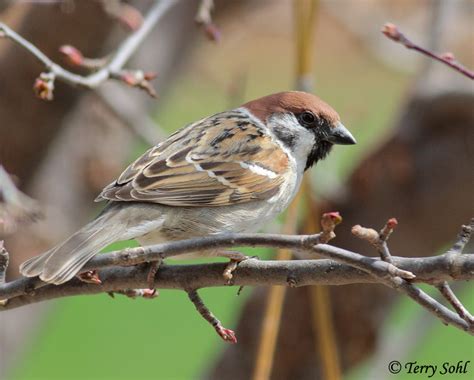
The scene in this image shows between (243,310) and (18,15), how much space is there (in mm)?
1667

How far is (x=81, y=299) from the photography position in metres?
6.12

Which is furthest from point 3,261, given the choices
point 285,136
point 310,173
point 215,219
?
point 310,173

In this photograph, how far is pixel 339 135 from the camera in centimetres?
256

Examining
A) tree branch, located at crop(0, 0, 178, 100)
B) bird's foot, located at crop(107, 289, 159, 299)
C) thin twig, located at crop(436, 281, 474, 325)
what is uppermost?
tree branch, located at crop(0, 0, 178, 100)

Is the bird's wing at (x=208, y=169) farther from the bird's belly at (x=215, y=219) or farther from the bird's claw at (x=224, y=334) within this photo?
the bird's claw at (x=224, y=334)

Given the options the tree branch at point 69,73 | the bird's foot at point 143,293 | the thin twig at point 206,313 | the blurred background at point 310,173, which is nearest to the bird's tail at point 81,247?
the bird's foot at point 143,293

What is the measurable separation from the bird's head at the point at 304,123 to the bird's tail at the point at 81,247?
0.64 metres

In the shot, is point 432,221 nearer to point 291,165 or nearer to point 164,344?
point 291,165

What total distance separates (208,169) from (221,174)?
0.15ft

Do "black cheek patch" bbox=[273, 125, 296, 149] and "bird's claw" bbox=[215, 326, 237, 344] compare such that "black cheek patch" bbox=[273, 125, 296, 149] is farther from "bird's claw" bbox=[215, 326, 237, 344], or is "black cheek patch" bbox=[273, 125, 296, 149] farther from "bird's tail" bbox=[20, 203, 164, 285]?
"bird's claw" bbox=[215, 326, 237, 344]

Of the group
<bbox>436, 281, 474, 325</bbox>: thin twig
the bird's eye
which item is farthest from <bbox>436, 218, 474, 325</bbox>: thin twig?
the bird's eye

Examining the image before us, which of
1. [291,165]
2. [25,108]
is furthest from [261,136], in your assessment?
[25,108]

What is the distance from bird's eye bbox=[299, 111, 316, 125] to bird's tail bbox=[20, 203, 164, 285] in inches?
26.2

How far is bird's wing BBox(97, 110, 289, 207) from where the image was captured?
2320mm
